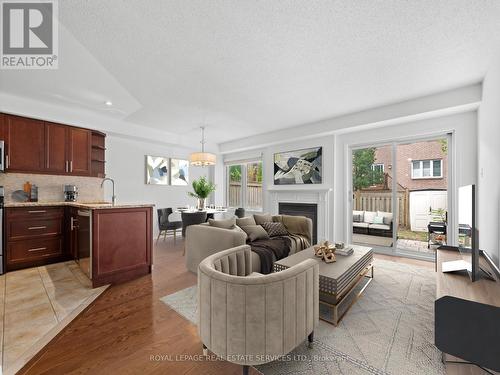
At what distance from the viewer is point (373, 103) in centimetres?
383

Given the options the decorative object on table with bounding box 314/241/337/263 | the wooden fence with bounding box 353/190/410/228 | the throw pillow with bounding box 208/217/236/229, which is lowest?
the decorative object on table with bounding box 314/241/337/263

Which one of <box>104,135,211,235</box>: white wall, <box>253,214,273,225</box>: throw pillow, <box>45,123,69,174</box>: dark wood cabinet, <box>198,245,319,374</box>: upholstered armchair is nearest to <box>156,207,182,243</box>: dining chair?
<box>104,135,211,235</box>: white wall

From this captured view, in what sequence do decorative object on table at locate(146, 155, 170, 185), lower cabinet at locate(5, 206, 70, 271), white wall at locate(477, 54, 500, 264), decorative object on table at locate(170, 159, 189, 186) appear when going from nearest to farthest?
white wall at locate(477, 54, 500, 264) < lower cabinet at locate(5, 206, 70, 271) < decorative object on table at locate(146, 155, 170, 185) < decorative object on table at locate(170, 159, 189, 186)

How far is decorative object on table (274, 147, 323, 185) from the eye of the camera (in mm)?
5160

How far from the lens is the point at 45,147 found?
3893mm

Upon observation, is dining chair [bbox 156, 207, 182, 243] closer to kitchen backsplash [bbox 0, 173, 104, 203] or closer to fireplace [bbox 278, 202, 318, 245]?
kitchen backsplash [bbox 0, 173, 104, 203]

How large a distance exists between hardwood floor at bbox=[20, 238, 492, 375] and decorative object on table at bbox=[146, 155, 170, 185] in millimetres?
3600

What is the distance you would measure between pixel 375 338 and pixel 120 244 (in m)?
2.99

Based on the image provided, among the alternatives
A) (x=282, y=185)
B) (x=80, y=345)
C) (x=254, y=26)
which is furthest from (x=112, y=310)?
(x=282, y=185)

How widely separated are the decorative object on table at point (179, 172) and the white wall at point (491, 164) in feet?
20.1

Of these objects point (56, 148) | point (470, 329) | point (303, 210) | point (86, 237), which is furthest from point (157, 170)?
point (470, 329)

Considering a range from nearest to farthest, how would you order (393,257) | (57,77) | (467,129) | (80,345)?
(80,345), (57,77), (467,129), (393,257)

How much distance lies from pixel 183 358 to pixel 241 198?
5649mm

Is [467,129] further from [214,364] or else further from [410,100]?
[214,364]
